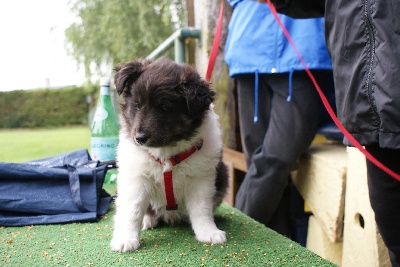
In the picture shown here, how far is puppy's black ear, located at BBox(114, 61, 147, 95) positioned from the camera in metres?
2.58

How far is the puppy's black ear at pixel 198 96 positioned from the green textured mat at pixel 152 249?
2.65 feet

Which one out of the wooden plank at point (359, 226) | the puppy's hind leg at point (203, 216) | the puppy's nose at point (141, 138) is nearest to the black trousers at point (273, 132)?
the wooden plank at point (359, 226)

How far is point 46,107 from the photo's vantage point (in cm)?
1798

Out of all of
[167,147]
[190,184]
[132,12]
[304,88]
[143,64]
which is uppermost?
[132,12]

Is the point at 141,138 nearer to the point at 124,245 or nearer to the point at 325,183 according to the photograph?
the point at 124,245

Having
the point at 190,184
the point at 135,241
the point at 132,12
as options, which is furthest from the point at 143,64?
the point at 132,12

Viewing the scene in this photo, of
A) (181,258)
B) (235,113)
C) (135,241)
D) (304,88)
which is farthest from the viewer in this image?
(235,113)

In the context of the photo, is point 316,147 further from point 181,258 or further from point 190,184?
point 181,258

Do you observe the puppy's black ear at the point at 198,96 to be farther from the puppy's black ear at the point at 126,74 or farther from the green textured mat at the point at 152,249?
the green textured mat at the point at 152,249

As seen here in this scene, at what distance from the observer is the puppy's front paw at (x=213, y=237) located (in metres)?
2.49

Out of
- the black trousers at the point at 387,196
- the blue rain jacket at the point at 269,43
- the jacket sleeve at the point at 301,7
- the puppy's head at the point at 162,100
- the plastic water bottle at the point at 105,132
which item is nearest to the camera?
the black trousers at the point at 387,196

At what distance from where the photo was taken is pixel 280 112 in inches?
150

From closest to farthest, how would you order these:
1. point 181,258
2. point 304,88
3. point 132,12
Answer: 1. point 181,258
2. point 304,88
3. point 132,12

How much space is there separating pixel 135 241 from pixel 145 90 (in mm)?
875
